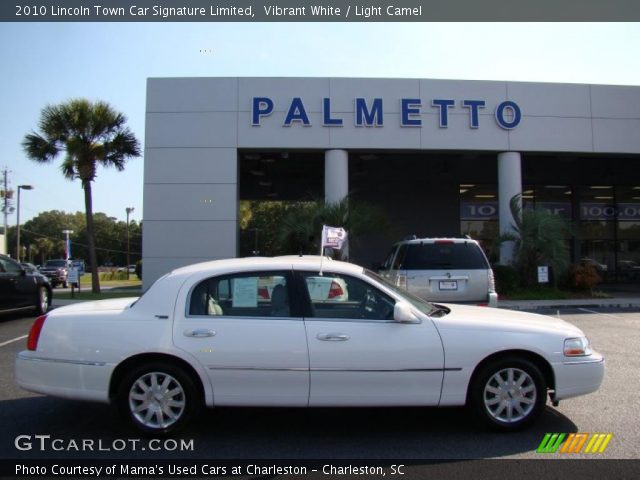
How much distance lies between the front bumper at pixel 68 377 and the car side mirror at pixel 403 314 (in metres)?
2.38

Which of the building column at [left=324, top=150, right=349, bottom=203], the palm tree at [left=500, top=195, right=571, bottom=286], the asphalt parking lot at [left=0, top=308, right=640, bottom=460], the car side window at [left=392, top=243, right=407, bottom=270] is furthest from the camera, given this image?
the building column at [left=324, top=150, right=349, bottom=203]

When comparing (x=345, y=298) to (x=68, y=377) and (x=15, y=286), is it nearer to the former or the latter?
(x=68, y=377)

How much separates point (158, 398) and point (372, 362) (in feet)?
5.86

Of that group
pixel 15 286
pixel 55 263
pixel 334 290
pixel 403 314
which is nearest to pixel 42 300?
pixel 15 286

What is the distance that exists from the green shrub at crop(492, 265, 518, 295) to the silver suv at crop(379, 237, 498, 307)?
8.80 metres

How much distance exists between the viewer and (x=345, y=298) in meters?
4.77

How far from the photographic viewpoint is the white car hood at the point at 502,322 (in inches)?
181

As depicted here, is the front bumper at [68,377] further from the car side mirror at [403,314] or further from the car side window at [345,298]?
the car side mirror at [403,314]

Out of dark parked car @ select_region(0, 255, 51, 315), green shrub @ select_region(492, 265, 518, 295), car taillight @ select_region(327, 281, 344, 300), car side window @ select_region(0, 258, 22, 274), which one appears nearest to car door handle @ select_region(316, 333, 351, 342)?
car taillight @ select_region(327, 281, 344, 300)

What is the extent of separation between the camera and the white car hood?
4.59 m

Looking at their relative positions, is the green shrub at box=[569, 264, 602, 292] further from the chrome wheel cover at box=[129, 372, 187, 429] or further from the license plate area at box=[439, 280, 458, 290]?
the chrome wheel cover at box=[129, 372, 187, 429]

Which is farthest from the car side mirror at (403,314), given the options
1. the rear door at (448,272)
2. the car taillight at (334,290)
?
→ the rear door at (448,272)

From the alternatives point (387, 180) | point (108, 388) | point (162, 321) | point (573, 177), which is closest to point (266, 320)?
point (162, 321)

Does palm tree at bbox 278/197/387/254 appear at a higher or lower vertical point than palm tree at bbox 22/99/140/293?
lower
